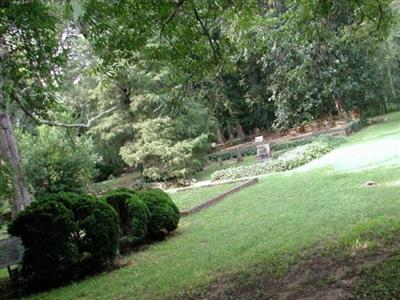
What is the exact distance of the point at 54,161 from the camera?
17562 mm

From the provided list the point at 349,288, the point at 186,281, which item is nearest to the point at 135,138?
the point at 186,281

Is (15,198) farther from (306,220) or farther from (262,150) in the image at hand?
(262,150)

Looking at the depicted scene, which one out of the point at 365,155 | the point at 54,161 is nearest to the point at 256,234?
the point at 365,155

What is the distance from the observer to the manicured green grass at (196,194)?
45.5 ft

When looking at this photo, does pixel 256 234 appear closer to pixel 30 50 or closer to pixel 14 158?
pixel 30 50

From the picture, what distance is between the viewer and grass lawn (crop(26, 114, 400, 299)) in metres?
5.98

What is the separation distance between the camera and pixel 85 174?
724 inches

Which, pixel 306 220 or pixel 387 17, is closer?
pixel 387 17

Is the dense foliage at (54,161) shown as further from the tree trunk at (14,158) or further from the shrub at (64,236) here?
the shrub at (64,236)

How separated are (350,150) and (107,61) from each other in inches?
608

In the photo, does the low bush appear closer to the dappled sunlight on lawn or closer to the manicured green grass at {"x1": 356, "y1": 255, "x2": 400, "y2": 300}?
the dappled sunlight on lawn

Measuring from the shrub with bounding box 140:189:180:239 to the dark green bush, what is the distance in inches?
10.2

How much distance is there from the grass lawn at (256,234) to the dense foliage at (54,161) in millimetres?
7770

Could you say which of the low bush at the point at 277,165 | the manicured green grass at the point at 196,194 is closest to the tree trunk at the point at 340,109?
the low bush at the point at 277,165
